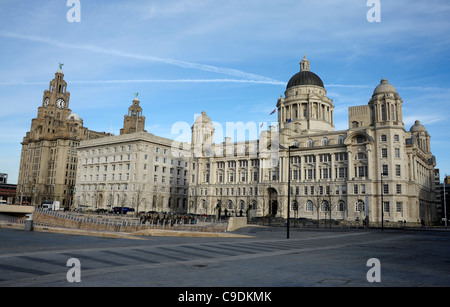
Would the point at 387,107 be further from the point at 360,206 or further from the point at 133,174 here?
the point at 133,174

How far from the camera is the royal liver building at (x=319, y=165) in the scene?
7075 cm

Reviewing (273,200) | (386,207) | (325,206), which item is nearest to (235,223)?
(325,206)

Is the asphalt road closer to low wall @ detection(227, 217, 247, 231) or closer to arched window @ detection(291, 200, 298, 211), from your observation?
low wall @ detection(227, 217, 247, 231)

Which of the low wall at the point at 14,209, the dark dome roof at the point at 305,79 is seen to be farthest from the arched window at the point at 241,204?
the low wall at the point at 14,209

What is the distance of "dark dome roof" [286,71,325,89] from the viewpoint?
104050 mm

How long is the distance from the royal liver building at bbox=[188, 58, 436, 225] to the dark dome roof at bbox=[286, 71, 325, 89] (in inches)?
11.6

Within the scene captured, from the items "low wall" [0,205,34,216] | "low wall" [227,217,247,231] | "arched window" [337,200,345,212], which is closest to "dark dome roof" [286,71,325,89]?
"arched window" [337,200,345,212]

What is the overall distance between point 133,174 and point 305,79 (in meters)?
56.8

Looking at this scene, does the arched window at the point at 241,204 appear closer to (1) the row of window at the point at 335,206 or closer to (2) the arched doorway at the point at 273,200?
(1) the row of window at the point at 335,206

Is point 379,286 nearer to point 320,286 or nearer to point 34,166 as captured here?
point 320,286

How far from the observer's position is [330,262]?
49.6 feet

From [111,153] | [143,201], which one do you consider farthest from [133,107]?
[143,201]

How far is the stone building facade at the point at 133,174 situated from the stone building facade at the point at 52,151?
18307 millimetres

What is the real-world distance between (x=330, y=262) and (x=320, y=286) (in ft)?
18.8
